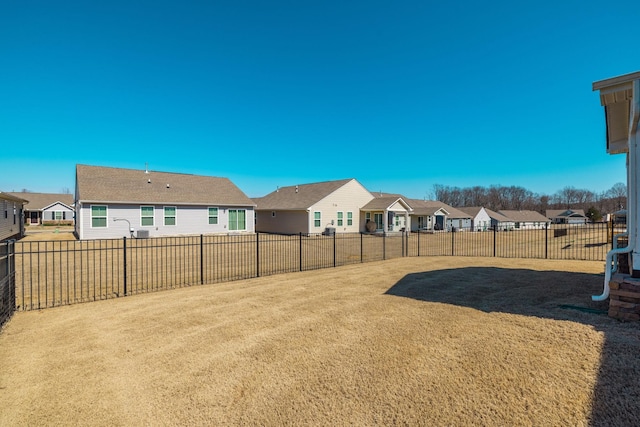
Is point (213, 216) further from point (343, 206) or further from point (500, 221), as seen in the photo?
point (500, 221)

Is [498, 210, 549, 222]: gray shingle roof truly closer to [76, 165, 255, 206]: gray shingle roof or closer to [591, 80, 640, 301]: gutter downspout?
[76, 165, 255, 206]: gray shingle roof

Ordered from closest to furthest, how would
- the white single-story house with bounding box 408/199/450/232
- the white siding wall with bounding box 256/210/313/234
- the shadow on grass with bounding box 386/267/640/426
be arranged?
the shadow on grass with bounding box 386/267/640/426
the white siding wall with bounding box 256/210/313/234
the white single-story house with bounding box 408/199/450/232

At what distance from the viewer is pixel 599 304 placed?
5387 millimetres

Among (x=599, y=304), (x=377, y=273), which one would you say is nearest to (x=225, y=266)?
(x=377, y=273)

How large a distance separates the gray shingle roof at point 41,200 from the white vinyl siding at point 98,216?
36152 mm

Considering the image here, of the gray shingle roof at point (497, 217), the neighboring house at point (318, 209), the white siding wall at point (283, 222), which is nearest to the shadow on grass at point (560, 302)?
the neighboring house at point (318, 209)

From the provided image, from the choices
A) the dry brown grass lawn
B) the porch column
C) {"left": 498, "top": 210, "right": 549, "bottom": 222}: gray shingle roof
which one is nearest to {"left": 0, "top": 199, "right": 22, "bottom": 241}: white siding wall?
the dry brown grass lawn

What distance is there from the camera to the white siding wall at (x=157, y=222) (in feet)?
62.6

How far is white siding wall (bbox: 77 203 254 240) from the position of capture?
19.1 metres

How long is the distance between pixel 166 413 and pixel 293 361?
4.63ft

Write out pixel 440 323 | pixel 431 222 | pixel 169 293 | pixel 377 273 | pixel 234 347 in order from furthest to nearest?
pixel 431 222 < pixel 377 273 < pixel 169 293 < pixel 440 323 < pixel 234 347

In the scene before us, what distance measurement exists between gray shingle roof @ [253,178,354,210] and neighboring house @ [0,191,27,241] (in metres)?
18.2

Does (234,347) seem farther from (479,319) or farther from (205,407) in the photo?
(479,319)

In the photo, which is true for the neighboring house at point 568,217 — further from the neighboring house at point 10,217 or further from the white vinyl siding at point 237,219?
the neighboring house at point 10,217
